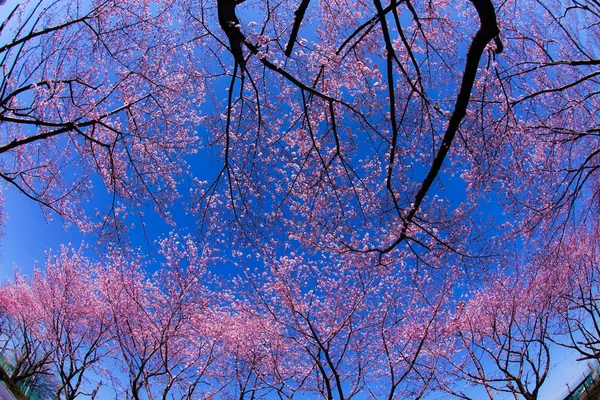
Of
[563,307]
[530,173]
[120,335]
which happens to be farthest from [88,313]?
[563,307]

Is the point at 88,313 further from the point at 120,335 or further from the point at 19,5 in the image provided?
the point at 19,5

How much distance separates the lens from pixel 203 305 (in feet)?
39.1

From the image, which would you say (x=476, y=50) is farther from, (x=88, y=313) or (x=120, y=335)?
(x=88, y=313)

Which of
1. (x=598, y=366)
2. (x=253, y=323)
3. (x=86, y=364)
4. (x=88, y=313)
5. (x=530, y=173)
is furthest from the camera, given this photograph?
(x=598, y=366)

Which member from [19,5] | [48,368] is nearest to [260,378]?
[19,5]

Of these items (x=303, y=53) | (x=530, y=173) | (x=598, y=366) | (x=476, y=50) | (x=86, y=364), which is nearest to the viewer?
(x=476, y=50)

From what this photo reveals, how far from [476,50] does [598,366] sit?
64.4 feet

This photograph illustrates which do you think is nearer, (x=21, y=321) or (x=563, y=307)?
(x=563, y=307)

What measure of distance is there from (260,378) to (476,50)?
34.1 feet

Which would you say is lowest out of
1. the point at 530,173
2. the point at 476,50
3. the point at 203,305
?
the point at 203,305

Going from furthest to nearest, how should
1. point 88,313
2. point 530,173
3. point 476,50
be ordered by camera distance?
point 88,313 < point 530,173 < point 476,50

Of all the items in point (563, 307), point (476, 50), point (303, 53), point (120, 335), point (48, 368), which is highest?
point (563, 307)

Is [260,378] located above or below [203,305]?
below

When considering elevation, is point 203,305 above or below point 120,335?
above
